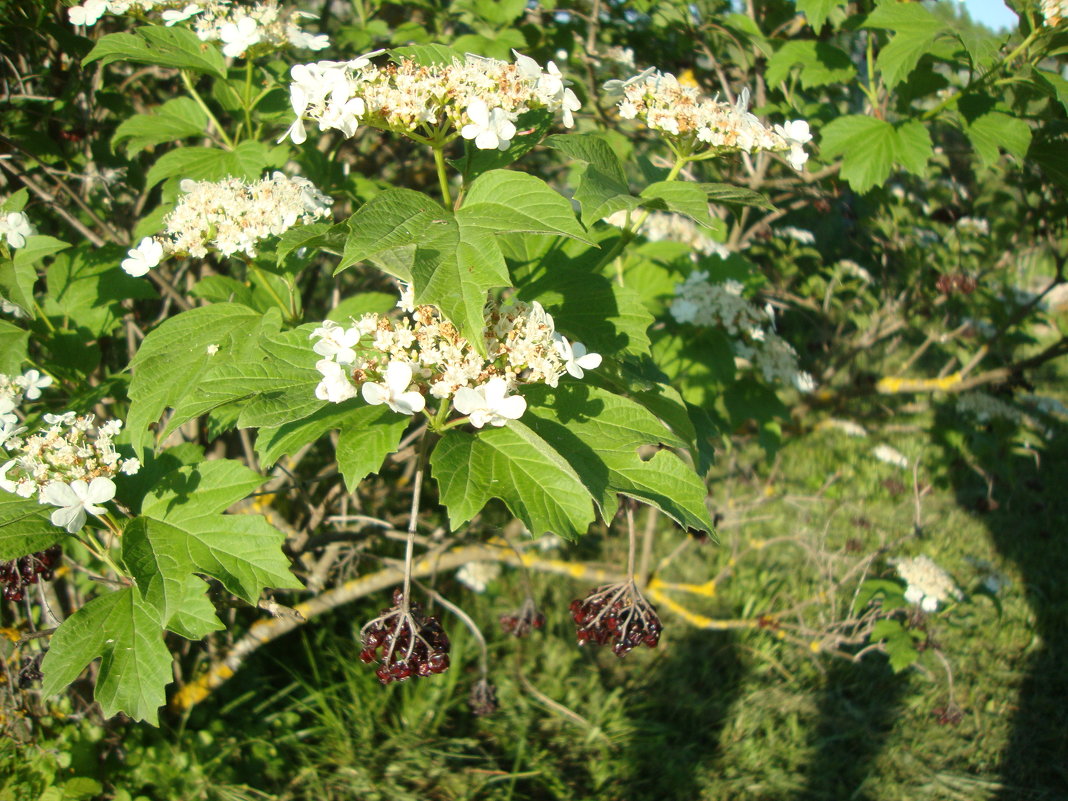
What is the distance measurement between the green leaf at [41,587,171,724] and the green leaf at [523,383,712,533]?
0.88m

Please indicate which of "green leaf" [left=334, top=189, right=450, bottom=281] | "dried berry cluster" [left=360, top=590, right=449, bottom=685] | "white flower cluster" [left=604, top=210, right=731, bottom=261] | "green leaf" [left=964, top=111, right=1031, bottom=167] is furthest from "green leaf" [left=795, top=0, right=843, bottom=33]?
"dried berry cluster" [left=360, top=590, right=449, bottom=685]

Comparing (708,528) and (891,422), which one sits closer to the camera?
(708,528)

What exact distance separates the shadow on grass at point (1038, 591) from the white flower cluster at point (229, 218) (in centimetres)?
361

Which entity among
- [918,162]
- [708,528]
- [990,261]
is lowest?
[990,261]

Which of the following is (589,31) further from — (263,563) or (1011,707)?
(1011,707)

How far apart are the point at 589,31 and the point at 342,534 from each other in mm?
2258

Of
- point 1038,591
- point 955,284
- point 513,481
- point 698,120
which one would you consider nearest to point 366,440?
point 513,481

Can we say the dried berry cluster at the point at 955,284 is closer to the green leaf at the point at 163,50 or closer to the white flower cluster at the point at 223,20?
the white flower cluster at the point at 223,20

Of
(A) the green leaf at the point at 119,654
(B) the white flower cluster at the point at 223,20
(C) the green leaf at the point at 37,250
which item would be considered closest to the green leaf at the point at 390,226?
(B) the white flower cluster at the point at 223,20

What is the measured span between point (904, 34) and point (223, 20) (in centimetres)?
179

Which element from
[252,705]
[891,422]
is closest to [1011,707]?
[891,422]

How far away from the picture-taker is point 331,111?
128cm

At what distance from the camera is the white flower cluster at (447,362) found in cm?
126

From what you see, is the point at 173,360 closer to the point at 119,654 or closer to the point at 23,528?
the point at 23,528
